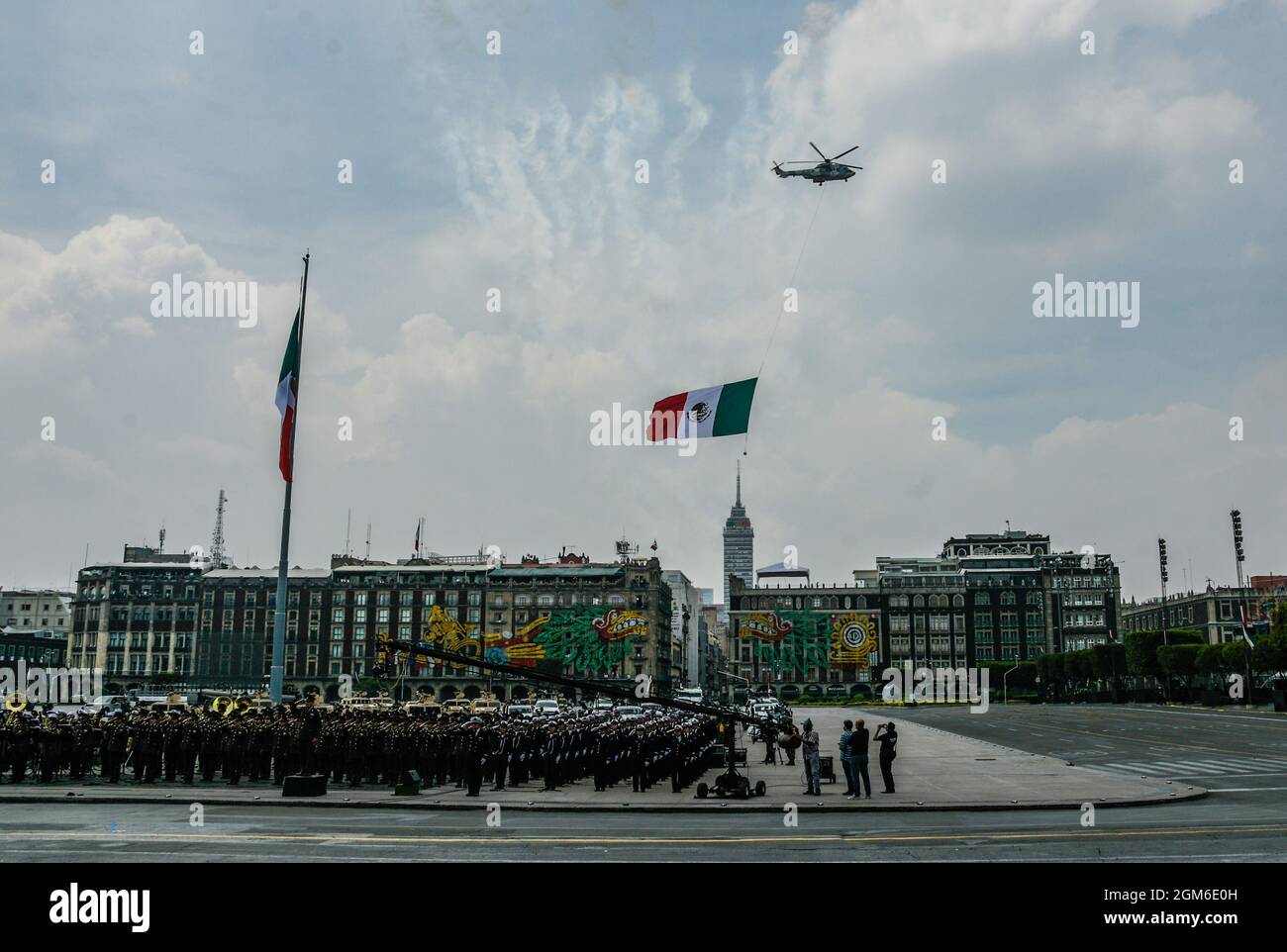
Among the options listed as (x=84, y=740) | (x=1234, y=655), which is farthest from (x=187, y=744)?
(x=1234, y=655)

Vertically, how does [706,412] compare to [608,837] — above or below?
above

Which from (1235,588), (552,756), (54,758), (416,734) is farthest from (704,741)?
(1235,588)

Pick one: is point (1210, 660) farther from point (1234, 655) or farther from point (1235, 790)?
point (1235, 790)

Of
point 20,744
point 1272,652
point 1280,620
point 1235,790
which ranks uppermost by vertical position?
point 1280,620

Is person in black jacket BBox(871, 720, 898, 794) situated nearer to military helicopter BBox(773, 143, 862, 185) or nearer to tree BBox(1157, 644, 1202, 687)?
military helicopter BBox(773, 143, 862, 185)

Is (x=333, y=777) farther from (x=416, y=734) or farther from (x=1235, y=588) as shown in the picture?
(x=1235, y=588)

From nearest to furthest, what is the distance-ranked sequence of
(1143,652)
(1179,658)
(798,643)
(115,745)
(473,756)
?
1. (473,756)
2. (115,745)
3. (1179,658)
4. (1143,652)
5. (798,643)
